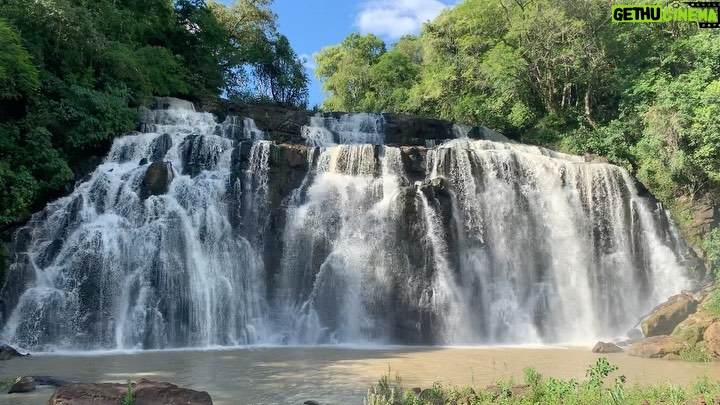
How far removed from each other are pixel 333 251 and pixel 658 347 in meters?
10.0

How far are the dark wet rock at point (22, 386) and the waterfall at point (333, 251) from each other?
21.7 ft

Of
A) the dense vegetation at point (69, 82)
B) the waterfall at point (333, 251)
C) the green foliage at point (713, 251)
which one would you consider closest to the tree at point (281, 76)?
the dense vegetation at point (69, 82)

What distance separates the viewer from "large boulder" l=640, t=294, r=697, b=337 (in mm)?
15852

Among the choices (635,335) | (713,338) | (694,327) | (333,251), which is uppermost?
(333,251)

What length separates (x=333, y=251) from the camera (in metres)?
18.7

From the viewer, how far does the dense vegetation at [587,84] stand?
23031mm

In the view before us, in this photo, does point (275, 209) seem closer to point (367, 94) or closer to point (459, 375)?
point (459, 375)

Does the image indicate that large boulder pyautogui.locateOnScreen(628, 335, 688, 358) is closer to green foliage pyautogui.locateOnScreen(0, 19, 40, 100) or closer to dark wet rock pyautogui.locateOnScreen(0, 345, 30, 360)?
dark wet rock pyautogui.locateOnScreen(0, 345, 30, 360)

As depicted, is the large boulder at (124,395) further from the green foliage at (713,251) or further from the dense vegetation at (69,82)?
the green foliage at (713,251)

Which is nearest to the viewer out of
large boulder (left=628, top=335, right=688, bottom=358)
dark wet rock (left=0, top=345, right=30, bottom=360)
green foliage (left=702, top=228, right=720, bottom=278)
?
dark wet rock (left=0, top=345, right=30, bottom=360)

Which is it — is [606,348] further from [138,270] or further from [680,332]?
[138,270]

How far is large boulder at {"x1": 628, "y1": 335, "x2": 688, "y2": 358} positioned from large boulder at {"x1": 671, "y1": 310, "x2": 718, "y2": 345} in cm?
23

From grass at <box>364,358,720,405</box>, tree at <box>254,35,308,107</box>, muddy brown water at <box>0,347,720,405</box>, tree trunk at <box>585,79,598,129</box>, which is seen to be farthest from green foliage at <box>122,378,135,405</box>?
tree at <box>254,35,308,107</box>

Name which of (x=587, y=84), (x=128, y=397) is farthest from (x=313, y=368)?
(x=587, y=84)
